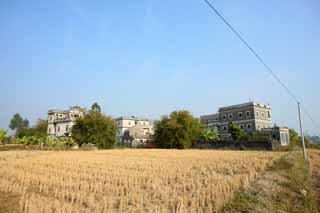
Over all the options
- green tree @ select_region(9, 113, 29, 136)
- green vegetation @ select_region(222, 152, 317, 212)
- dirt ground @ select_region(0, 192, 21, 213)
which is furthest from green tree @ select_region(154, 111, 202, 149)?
green tree @ select_region(9, 113, 29, 136)

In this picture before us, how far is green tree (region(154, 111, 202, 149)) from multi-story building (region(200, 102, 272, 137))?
11.3 m

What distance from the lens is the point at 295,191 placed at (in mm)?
Result: 7879

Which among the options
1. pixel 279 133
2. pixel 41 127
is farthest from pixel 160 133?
pixel 41 127

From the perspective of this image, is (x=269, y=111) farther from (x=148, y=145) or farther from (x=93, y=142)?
(x=93, y=142)

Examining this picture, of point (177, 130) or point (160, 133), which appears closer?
point (177, 130)

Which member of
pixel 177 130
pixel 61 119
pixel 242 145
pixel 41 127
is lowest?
pixel 242 145

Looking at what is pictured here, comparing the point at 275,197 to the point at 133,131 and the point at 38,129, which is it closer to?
the point at 133,131

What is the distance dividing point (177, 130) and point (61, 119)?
32047 mm

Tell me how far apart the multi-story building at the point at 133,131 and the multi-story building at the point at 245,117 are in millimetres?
18317

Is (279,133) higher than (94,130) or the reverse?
the reverse

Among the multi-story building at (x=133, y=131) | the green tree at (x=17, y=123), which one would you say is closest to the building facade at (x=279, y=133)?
the multi-story building at (x=133, y=131)

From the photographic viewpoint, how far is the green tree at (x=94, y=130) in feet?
134

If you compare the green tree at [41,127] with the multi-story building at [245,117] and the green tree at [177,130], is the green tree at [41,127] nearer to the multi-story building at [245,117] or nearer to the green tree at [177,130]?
the green tree at [177,130]

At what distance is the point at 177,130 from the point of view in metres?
44.8
